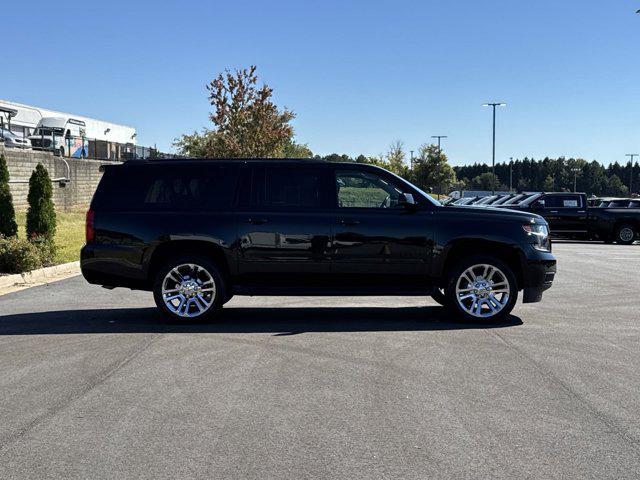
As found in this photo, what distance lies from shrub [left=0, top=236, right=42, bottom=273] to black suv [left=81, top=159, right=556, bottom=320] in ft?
16.2

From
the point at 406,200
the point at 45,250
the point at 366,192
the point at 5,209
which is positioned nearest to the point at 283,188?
the point at 366,192

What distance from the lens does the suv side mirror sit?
9.05 metres

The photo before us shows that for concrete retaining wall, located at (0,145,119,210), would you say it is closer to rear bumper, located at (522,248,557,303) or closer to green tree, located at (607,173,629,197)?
rear bumper, located at (522,248,557,303)

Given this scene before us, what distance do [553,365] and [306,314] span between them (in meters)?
3.84

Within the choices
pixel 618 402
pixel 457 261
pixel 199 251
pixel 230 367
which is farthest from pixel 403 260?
pixel 618 402

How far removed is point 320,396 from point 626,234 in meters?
23.7

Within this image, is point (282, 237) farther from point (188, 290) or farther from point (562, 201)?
point (562, 201)

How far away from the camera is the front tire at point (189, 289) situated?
898cm

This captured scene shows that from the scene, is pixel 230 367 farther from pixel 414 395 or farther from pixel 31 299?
pixel 31 299

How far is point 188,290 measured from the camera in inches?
355

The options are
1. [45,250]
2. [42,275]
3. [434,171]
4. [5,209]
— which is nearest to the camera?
[42,275]

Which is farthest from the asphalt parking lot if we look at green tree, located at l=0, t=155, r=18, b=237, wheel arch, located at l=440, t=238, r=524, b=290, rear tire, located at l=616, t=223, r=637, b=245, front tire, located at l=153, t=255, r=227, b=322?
rear tire, located at l=616, t=223, r=637, b=245

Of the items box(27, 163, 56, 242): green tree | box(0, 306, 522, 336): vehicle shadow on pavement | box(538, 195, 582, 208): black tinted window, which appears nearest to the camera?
box(0, 306, 522, 336): vehicle shadow on pavement

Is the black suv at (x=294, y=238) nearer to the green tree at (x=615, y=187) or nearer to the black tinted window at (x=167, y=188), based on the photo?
the black tinted window at (x=167, y=188)
